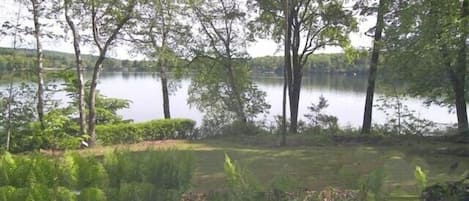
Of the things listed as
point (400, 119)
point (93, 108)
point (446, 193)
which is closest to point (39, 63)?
point (93, 108)

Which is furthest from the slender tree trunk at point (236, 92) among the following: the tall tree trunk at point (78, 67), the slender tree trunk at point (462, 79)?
the slender tree trunk at point (462, 79)

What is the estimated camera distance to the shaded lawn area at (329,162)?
6676 mm

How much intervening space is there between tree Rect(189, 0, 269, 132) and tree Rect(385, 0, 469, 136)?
777 centimetres

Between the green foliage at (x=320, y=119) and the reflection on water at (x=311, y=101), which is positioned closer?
the green foliage at (x=320, y=119)

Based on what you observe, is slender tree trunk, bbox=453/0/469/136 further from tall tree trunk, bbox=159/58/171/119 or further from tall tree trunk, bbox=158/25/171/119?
tall tree trunk, bbox=159/58/171/119

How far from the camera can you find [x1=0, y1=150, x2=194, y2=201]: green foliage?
10.0 feet

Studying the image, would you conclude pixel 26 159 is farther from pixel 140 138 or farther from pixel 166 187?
pixel 140 138

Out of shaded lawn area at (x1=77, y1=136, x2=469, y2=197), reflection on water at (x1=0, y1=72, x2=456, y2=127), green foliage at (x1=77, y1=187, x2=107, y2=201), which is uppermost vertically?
green foliage at (x1=77, y1=187, x2=107, y2=201)

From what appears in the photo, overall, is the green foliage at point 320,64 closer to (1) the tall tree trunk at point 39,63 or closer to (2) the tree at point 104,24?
(2) the tree at point 104,24

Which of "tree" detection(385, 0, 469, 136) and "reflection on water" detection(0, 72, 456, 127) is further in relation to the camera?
"reflection on water" detection(0, 72, 456, 127)

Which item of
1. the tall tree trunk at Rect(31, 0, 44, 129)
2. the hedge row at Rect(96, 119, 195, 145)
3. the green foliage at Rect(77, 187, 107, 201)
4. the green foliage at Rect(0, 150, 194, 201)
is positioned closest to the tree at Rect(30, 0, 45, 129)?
the tall tree trunk at Rect(31, 0, 44, 129)

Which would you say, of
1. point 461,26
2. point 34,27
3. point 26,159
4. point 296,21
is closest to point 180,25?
point 296,21

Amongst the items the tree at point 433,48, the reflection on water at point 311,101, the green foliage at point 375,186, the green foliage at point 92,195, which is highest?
the tree at point 433,48

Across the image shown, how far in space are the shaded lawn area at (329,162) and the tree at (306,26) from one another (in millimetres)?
4124
